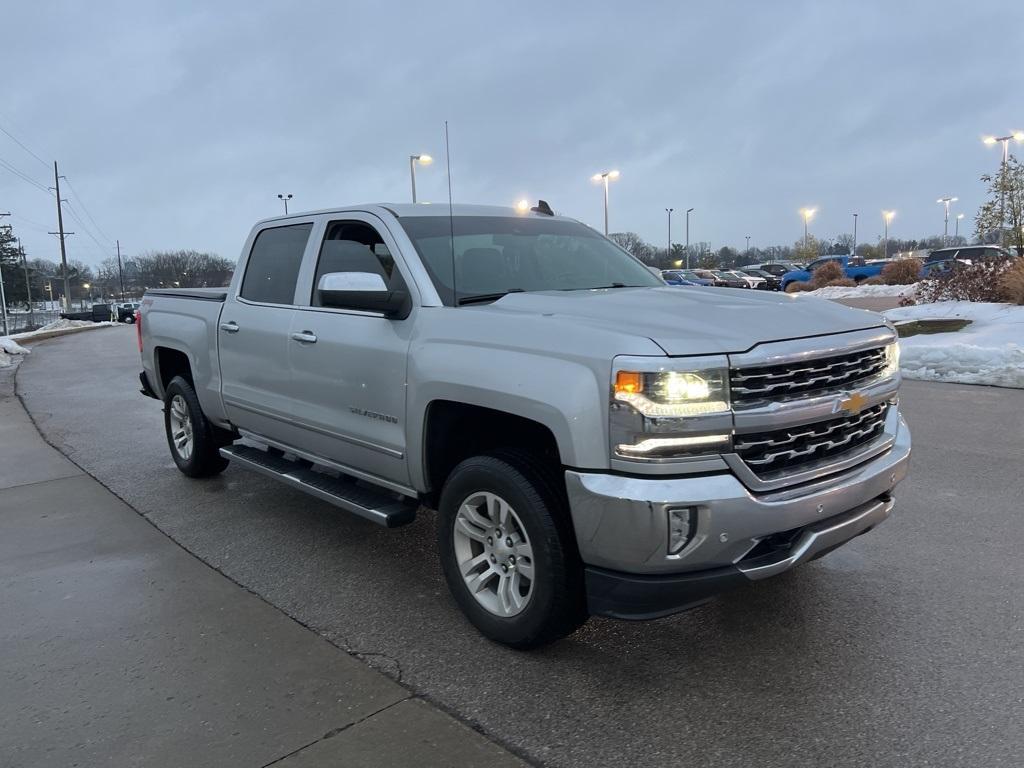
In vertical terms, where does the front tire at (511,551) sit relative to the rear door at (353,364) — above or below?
below

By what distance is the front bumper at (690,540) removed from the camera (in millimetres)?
2680

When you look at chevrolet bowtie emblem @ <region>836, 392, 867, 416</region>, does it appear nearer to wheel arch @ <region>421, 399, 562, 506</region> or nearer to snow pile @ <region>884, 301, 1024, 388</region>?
wheel arch @ <region>421, 399, 562, 506</region>

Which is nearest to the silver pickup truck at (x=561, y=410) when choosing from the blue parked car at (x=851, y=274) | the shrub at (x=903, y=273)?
the shrub at (x=903, y=273)

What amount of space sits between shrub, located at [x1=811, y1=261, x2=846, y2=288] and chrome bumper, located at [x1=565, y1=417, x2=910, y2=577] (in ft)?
110

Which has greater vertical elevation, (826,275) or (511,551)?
(826,275)

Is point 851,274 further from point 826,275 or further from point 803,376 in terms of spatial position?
point 803,376

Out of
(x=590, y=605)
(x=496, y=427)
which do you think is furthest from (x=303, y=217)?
(x=590, y=605)

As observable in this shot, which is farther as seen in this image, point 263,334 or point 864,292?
point 864,292

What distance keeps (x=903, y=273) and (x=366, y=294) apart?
31394 millimetres

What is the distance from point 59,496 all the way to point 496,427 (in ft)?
14.0

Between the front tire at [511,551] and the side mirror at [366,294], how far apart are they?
2.85 feet

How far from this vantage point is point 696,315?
124 inches

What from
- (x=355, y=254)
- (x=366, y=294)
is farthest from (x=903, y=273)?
(x=366, y=294)

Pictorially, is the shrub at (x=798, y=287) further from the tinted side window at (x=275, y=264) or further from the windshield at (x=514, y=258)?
the tinted side window at (x=275, y=264)
